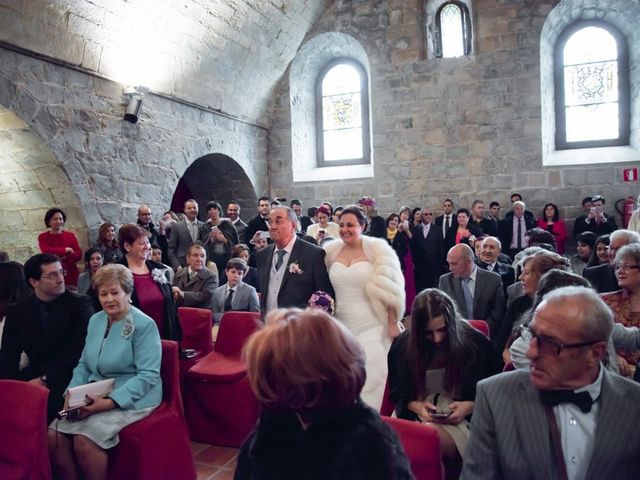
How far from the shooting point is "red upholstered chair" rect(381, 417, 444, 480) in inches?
69.9

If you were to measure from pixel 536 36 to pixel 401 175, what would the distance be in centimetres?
308

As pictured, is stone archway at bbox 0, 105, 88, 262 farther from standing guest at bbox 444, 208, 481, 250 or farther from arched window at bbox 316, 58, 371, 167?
arched window at bbox 316, 58, 371, 167

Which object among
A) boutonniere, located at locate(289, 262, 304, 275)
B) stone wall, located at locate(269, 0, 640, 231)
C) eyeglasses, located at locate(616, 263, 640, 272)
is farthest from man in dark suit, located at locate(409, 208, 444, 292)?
eyeglasses, located at locate(616, 263, 640, 272)

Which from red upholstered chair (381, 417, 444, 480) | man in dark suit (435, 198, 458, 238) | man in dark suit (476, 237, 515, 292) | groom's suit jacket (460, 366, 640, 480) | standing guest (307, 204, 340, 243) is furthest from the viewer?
man in dark suit (435, 198, 458, 238)

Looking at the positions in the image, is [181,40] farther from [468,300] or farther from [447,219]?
[468,300]

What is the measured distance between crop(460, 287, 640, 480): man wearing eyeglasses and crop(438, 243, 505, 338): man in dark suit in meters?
2.23

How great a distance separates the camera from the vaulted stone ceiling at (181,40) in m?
5.54

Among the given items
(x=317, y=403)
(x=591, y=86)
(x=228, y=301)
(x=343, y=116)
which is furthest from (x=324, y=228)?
(x=591, y=86)

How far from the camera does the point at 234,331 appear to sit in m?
3.96

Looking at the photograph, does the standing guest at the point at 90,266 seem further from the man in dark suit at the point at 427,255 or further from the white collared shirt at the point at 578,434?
the white collared shirt at the point at 578,434

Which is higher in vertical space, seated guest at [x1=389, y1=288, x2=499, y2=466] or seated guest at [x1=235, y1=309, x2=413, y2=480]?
seated guest at [x1=235, y1=309, x2=413, y2=480]

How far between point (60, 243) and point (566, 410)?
16.9ft

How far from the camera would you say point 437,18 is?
962 cm

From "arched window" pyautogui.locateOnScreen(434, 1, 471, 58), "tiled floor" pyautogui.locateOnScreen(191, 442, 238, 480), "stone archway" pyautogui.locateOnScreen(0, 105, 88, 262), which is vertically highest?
"arched window" pyautogui.locateOnScreen(434, 1, 471, 58)
